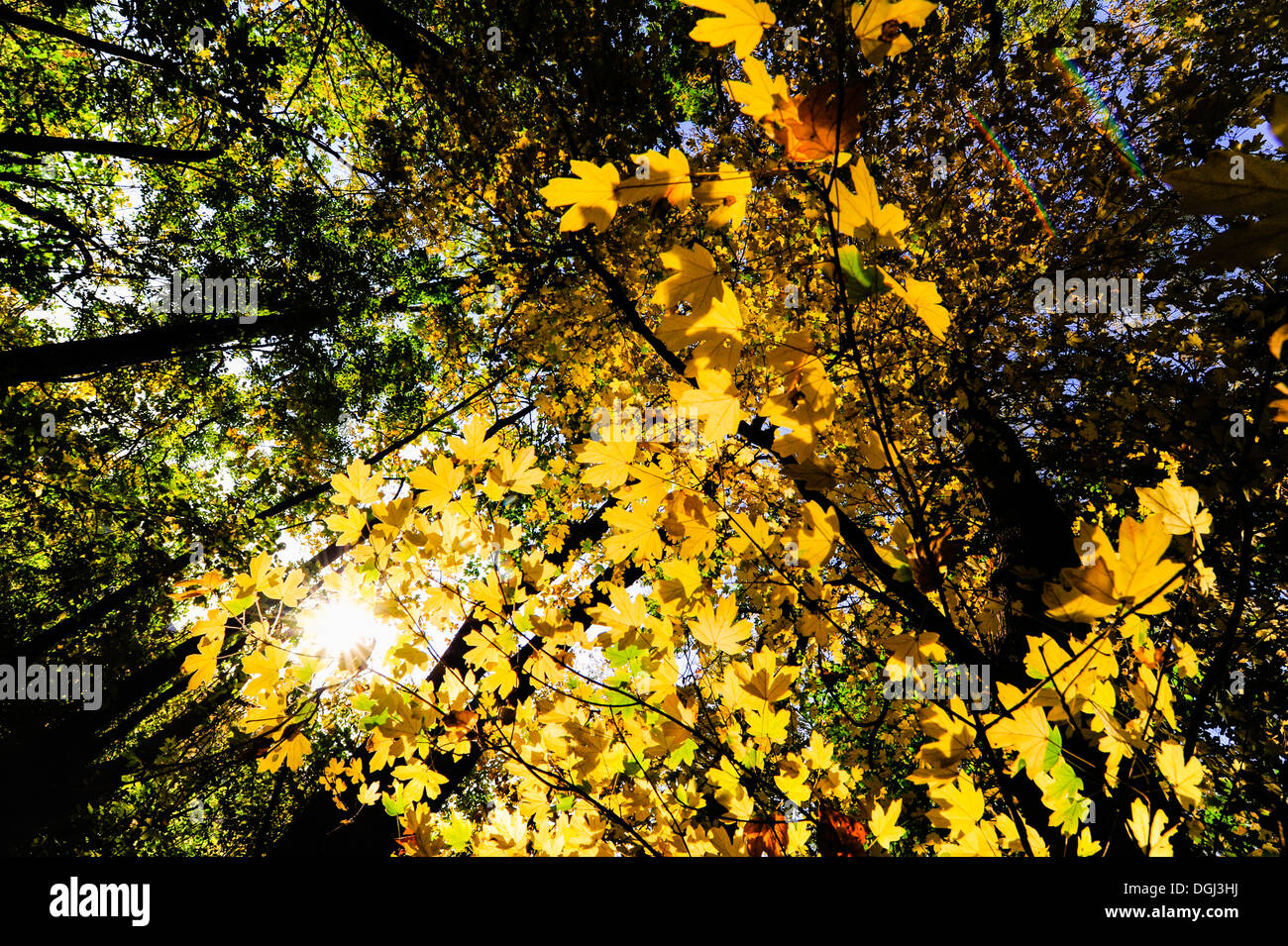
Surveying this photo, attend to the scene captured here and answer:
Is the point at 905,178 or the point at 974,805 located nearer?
the point at 974,805

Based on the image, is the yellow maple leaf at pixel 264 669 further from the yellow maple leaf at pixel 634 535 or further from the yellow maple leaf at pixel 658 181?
the yellow maple leaf at pixel 658 181

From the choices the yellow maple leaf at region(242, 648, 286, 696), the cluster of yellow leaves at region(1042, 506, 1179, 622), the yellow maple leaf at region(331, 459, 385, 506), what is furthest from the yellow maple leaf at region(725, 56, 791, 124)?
the yellow maple leaf at region(242, 648, 286, 696)

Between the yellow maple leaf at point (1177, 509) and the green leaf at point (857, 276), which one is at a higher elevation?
the green leaf at point (857, 276)

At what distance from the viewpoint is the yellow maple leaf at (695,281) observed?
0.83 metres

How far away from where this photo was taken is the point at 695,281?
840 mm

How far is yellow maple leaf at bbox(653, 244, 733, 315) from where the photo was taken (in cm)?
83

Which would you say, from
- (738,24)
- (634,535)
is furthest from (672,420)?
(738,24)

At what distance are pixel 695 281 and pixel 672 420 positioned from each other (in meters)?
0.99

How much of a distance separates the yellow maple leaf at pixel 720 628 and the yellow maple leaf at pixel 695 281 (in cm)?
80

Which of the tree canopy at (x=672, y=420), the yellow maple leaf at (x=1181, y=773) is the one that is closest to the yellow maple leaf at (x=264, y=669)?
the tree canopy at (x=672, y=420)

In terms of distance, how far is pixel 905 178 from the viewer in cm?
389
